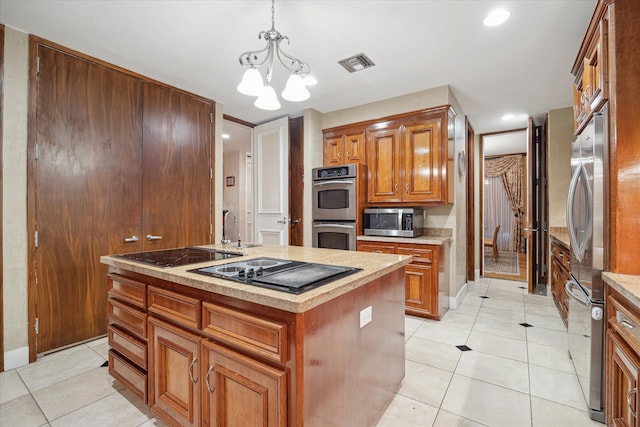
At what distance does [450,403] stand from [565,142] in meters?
3.91

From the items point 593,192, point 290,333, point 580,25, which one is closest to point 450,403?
point 290,333

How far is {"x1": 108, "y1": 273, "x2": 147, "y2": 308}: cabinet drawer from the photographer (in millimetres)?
1632

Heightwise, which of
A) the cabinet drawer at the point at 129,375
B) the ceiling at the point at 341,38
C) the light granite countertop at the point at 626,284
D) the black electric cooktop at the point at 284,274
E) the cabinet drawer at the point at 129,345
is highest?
the ceiling at the point at 341,38

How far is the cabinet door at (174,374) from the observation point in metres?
1.36

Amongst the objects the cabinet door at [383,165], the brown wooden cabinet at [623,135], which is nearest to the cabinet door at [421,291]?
the cabinet door at [383,165]

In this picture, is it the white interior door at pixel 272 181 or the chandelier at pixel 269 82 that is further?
the white interior door at pixel 272 181

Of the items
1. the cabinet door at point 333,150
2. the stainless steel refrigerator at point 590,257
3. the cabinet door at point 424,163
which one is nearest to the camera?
the stainless steel refrigerator at point 590,257

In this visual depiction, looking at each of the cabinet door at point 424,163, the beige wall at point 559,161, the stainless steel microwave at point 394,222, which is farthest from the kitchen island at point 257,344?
the beige wall at point 559,161

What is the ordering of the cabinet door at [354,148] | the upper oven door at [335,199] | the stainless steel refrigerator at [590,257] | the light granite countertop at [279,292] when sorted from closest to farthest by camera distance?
the light granite countertop at [279,292] < the stainless steel refrigerator at [590,257] < the upper oven door at [335,199] < the cabinet door at [354,148]

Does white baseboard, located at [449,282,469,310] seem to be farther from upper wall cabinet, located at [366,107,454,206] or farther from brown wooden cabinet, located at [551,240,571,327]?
upper wall cabinet, located at [366,107,454,206]

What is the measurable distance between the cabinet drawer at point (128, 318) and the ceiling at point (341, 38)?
2019mm

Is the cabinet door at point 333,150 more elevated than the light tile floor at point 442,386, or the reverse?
the cabinet door at point 333,150

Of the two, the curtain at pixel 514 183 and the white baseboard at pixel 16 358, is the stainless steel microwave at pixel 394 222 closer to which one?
the white baseboard at pixel 16 358

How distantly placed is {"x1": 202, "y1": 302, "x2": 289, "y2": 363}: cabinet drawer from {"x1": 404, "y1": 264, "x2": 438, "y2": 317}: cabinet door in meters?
2.30
